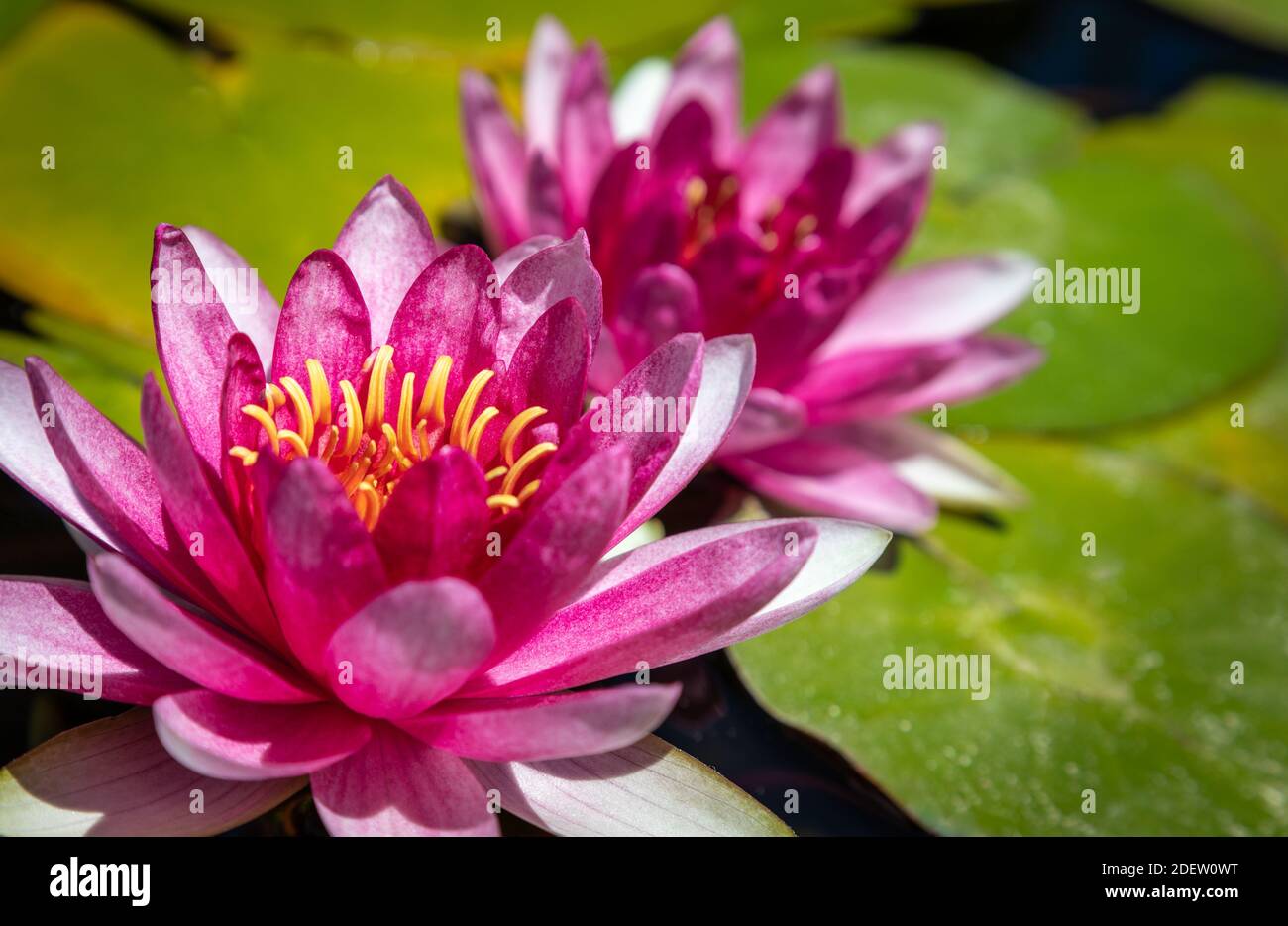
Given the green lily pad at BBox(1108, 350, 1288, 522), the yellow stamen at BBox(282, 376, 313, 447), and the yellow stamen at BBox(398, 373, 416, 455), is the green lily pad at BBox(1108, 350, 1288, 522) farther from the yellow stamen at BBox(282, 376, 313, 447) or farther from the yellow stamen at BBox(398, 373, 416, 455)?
the yellow stamen at BBox(282, 376, 313, 447)

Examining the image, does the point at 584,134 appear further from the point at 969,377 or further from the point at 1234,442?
the point at 1234,442

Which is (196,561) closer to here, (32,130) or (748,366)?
(748,366)

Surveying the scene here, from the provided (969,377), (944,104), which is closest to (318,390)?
(969,377)

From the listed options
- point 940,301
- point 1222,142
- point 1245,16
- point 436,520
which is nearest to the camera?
point 436,520

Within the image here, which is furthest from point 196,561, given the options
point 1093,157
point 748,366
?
point 1093,157

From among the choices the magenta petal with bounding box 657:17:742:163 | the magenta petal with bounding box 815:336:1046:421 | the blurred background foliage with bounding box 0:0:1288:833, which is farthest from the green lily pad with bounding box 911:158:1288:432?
the magenta petal with bounding box 657:17:742:163

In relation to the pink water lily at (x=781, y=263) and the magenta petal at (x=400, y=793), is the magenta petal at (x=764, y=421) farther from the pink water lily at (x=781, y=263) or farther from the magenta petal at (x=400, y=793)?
the magenta petal at (x=400, y=793)
